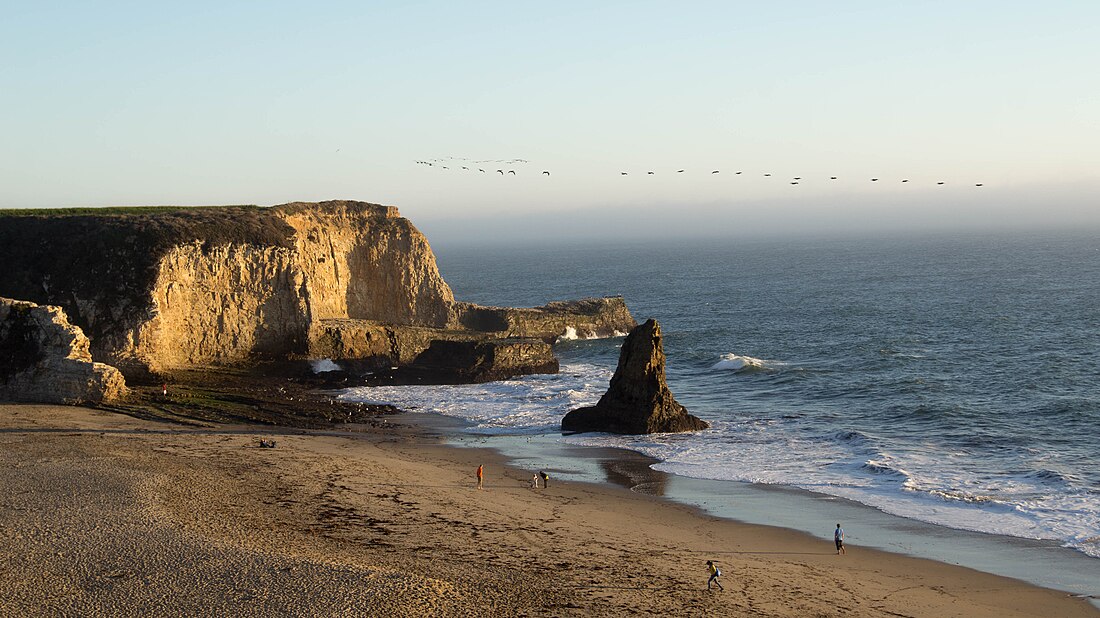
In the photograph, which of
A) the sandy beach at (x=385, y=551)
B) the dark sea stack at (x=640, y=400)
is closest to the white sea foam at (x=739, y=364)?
the dark sea stack at (x=640, y=400)

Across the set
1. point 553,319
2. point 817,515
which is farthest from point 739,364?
point 817,515

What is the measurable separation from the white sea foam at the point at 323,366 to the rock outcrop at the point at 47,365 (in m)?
12.7

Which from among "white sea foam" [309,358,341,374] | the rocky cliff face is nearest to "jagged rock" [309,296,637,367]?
"white sea foam" [309,358,341,374]

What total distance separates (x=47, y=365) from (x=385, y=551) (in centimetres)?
2468

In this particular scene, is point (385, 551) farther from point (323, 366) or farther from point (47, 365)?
point (323, 366)

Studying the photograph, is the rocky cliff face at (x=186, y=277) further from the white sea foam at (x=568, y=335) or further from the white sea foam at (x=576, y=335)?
the white sea foam at (x=576, y=335)

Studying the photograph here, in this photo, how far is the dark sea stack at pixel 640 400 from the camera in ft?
131

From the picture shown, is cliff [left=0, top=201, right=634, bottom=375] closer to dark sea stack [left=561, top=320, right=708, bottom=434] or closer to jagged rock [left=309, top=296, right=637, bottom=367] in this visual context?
jagged rock [left=309, top=296, right=637, bottom=367]

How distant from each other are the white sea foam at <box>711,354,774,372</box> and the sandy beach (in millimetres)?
27435

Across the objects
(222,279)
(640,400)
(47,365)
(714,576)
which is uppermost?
(222,279)

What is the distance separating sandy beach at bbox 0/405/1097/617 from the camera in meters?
20.0

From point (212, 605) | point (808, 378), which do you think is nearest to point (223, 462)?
point (212, 605)

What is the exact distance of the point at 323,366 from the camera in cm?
5259

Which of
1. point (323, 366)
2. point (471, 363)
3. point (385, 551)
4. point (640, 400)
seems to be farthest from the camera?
point (471, 363)
